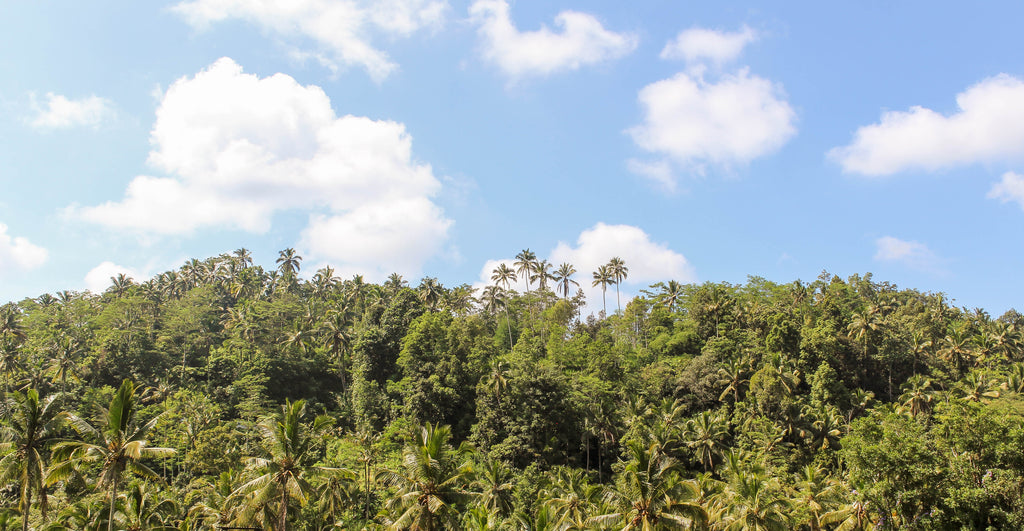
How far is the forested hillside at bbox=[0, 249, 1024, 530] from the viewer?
83.4 feet

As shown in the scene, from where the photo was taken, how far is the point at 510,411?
1935 inches

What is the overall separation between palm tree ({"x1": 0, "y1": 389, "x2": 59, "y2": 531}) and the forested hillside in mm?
104

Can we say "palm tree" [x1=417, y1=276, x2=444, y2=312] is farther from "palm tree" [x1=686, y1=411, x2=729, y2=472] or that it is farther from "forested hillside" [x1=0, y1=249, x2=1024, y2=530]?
"palm tree" [x1=686, y1=411, x2=729, y2=472]

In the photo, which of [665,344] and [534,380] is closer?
[534,380]

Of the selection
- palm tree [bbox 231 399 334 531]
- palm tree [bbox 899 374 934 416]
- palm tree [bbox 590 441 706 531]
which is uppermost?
palm tree [bbox 899 374 934 416]

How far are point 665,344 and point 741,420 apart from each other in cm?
1367

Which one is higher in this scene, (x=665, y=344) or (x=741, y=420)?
(x=665, y=344)

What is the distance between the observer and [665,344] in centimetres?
A: 6500

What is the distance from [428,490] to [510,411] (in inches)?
870

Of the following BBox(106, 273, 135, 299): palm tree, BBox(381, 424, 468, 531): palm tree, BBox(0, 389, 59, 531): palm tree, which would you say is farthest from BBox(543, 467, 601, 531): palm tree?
BBox(106, 273, 135, 299): palm tree

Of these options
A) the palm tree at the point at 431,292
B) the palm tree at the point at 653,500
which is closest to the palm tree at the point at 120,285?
the palm tree at the point at 431,292

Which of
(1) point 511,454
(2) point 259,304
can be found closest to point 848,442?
(1) point 511,454

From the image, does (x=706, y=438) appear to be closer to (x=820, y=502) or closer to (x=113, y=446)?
(x=820, y=502)

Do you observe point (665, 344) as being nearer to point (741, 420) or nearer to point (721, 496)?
point (741, 420)
